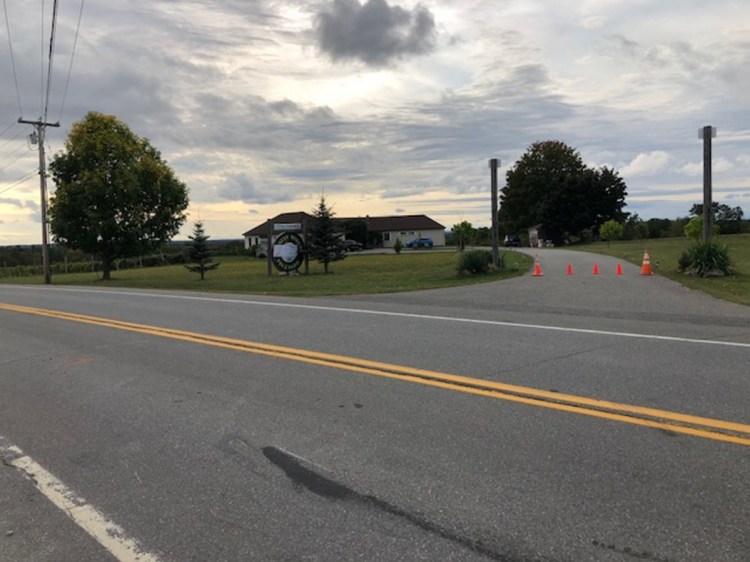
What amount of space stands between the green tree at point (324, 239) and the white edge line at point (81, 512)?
2636 centimetres

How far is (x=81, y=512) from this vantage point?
3.73m

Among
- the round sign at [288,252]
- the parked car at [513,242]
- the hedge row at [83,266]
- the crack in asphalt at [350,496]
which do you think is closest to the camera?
the crack in asphalt at [350,496]

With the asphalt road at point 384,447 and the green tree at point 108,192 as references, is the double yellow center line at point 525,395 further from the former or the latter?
the green tree at point 108,192

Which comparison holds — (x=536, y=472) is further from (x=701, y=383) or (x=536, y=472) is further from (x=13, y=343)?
(x=13, y=343)

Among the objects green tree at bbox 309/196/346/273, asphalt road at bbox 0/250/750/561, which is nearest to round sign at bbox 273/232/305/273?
green tree at bbox 309/196/346/273

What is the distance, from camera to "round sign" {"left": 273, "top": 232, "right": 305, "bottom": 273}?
30.5 meters

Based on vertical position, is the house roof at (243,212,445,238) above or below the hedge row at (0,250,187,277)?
above

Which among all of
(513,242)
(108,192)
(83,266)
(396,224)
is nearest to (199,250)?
(108,192)

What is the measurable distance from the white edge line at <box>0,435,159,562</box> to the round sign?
25.8 m

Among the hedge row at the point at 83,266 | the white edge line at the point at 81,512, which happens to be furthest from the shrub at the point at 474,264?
the hedge row at the point at 83,266

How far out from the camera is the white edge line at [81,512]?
325cm

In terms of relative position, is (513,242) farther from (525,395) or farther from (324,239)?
(525,395)

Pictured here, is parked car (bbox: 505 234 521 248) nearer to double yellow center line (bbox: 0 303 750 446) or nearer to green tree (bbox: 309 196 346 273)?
green tree (bbox: 309 196 346 273)

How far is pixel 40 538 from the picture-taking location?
136 inches
